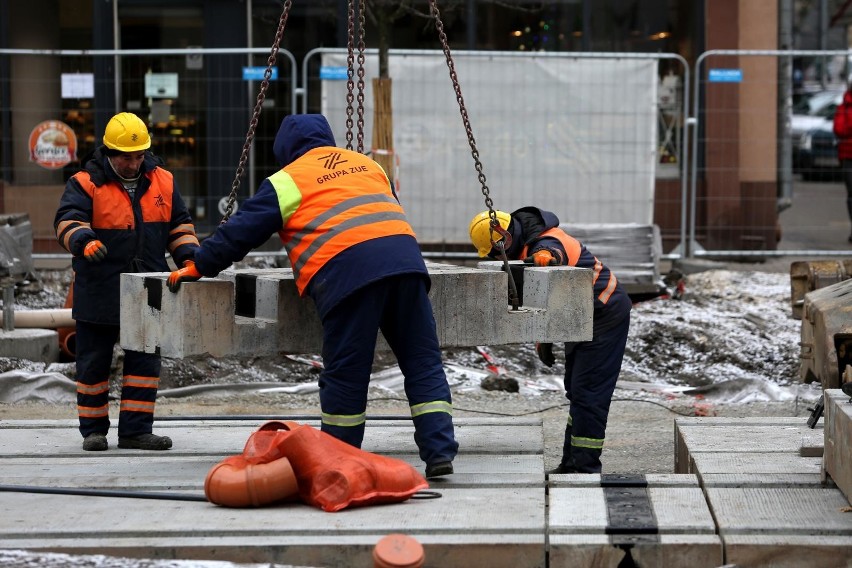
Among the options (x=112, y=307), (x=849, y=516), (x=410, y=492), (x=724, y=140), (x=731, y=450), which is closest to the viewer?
(x=849, y=516)

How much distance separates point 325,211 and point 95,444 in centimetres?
192

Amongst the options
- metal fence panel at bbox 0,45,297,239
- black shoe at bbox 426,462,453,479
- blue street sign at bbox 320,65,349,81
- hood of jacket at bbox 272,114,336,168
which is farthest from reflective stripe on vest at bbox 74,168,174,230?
metal fence panel at bbox 0,45,297,239

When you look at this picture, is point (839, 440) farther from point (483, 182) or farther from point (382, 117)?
point (382, 117)

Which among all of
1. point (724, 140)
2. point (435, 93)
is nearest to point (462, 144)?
point (435, 93)

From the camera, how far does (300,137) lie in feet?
19.4

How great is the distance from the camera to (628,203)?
540 inches

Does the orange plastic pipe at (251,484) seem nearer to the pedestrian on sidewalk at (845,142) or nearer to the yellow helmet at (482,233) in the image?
the yellow helmet at (482,233)

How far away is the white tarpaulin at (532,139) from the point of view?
13609 millimetres

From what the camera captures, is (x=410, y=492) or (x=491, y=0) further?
(x=491, y=0)

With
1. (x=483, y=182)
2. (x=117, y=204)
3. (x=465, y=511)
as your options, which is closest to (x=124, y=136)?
(x=117, y=204)

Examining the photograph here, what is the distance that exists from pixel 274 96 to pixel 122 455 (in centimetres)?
848

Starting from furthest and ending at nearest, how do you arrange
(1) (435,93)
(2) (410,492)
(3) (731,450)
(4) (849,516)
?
(1) (435,93) → (3) (731,450) → (2) (410,492) → (4) (849,516)

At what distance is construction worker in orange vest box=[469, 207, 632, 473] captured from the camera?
6.94 m

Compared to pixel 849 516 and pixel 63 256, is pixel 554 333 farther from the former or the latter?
pixel 63 256
